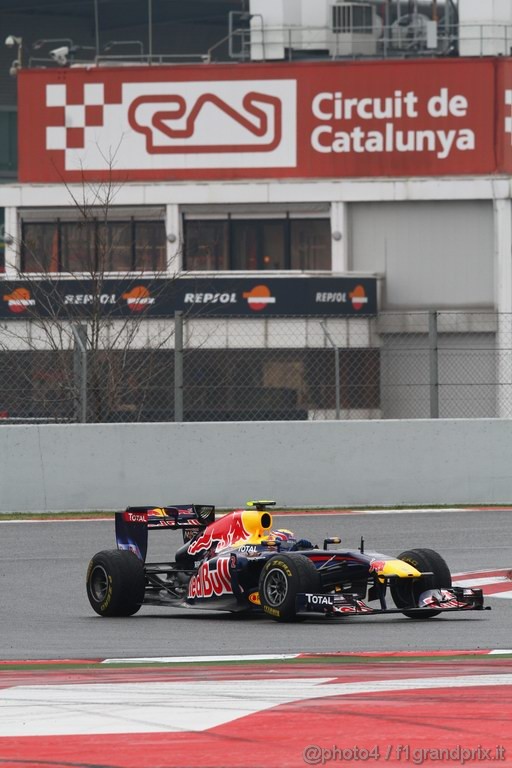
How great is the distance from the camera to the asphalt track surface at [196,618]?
910 centimetres

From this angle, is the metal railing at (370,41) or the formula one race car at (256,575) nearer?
the formula one race car at (256,575)

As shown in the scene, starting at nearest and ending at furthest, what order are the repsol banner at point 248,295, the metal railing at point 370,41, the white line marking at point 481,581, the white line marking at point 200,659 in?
the white line marking at point 200,659, the white line marking at point 481,581, the repsol banner at point 248,295, the metal railing at point 370,41

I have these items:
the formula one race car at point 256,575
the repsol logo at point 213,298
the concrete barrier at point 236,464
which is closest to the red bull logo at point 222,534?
the formula one race car at point 256,575

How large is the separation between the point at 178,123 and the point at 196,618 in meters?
33.0

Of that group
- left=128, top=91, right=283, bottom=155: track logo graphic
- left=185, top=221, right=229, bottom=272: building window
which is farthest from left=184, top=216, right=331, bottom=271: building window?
left=128, top=91, right=283, bottom=155: track logo graphic

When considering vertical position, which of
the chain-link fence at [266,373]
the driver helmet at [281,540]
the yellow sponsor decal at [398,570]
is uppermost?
the chain-link fence at [266,373]

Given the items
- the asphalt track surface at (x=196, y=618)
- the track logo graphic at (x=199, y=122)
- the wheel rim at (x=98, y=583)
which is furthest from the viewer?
the track logo graphic at (x=199, y=122)

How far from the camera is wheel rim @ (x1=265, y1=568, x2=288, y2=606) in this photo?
995 centimetres

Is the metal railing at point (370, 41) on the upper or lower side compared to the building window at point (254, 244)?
upper

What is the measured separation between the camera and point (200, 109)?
4247cm

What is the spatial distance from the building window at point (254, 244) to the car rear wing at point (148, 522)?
105ft

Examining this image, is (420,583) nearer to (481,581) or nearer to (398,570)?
(398,570)

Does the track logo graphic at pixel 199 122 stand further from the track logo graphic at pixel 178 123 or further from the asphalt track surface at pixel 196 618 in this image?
the asphalt track surface at pixel 196 618

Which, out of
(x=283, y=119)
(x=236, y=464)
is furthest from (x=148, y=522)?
(x=283, y=119)
